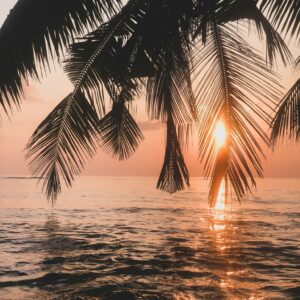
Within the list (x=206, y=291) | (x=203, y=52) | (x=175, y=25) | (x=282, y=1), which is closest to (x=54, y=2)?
(x=175, y=25)

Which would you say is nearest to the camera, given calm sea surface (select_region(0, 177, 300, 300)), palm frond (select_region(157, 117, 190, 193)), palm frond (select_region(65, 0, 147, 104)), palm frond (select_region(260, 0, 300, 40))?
palm frond (select_region(260, 0, 300, 40))

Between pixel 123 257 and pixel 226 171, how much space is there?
3890 mm

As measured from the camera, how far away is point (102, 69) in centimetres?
381

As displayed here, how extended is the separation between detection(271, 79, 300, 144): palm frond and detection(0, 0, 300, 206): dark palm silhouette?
1.7 inches

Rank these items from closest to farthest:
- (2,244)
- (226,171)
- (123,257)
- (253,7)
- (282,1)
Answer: (282,1)
(226,171)
(253,7)
(123,257)
(2,244)

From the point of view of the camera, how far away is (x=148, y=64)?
3988mm

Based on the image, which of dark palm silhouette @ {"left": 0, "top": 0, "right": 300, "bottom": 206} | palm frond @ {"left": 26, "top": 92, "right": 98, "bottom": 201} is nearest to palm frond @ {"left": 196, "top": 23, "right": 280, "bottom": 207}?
dark palm silhouette @ {"left": 0, "top": 0, "right": 300, "bottom": 206}

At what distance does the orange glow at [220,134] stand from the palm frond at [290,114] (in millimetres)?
591

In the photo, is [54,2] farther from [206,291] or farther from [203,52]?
[206,291]

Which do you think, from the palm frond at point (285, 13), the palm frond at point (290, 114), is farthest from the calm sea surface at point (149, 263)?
the palm frond at point (285, 13)

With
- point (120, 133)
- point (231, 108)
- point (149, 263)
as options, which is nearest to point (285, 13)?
point (231, 108)

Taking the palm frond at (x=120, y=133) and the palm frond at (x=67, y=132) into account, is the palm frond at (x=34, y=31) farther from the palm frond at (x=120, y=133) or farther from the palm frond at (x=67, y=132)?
the palm frond at (x=120, y=133)

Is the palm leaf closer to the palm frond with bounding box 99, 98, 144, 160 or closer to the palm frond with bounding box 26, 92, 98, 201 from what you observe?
the palm frond with bounding box 26, 92, 98, 201

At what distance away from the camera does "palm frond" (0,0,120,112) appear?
324cm
